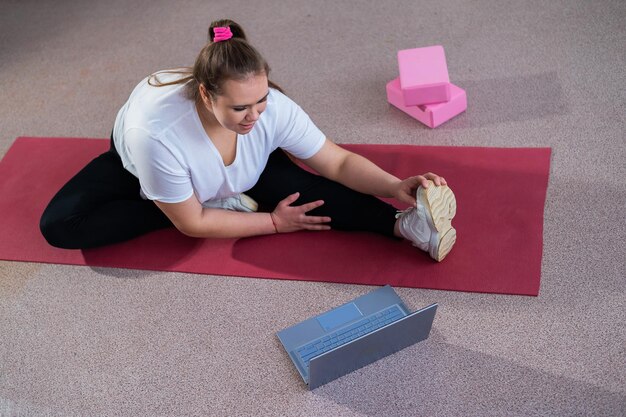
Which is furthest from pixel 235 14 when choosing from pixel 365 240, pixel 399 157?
pixel 365 240

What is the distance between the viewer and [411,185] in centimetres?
183

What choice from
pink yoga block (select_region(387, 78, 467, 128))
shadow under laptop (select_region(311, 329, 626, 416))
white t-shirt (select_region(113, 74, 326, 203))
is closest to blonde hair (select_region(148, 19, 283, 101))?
white t-shirt (select_region(113, 74, 326, 203))

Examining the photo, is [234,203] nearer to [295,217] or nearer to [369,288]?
[295,217]

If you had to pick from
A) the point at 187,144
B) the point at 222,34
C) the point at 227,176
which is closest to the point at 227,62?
the point at 222,34

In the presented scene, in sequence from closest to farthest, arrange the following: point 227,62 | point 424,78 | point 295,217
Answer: point 227,62
point 295,217
point 424,78

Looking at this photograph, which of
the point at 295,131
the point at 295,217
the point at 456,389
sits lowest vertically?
the point at 456,389

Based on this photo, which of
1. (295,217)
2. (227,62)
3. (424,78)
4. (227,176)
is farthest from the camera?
(424,78)

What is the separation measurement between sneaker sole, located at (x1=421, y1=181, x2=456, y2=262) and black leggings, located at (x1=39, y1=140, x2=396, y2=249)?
182 mm

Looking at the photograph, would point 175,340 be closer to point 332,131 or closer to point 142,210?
point 142,210

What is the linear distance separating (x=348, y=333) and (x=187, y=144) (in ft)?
2.03

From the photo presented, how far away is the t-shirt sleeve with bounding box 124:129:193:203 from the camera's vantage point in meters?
1.74

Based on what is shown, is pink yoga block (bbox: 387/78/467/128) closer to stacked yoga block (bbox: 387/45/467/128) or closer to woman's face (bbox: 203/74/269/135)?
stacked yoga block (bbox: 387/45/467/128)

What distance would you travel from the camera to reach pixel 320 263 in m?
1.98

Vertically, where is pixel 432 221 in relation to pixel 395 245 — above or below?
above
